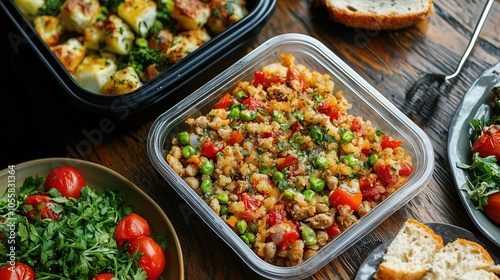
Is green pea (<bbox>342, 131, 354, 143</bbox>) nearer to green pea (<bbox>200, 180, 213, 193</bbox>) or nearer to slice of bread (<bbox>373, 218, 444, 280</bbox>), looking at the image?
slice of bread (<bbox>373, 218, 444, 280</bbox>)

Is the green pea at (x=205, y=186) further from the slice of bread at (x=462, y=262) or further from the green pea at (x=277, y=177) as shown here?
the slice of bread at (x=462, y=262)

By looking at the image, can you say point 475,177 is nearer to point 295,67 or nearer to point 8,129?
point 295,67

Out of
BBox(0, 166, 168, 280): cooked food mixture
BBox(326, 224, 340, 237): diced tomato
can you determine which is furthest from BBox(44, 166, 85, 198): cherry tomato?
BBox(326, 224, 340, 237): diced tomato

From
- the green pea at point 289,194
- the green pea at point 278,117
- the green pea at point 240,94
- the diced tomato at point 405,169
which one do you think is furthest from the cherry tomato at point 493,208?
the green pea at point 240,94

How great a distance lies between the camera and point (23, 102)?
11.8 ft

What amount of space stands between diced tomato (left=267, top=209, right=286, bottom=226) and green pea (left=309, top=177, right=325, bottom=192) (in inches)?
6.7

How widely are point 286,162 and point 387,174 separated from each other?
1.42ft

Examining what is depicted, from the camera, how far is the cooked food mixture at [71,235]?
2.44 metres

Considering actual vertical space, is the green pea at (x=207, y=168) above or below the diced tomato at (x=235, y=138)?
below

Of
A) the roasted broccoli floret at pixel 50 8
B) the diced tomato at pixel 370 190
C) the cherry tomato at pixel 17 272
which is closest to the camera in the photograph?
the cherry tomato at pixel 17 272

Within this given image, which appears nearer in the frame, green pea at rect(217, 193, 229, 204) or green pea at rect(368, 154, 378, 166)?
green pea at rect(217, 193, 229, 204)

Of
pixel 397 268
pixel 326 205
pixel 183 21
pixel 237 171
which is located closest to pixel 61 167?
pixel 237 171

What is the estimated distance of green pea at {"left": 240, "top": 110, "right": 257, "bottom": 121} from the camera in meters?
2.84

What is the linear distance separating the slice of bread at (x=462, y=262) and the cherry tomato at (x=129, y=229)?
1.16 m
